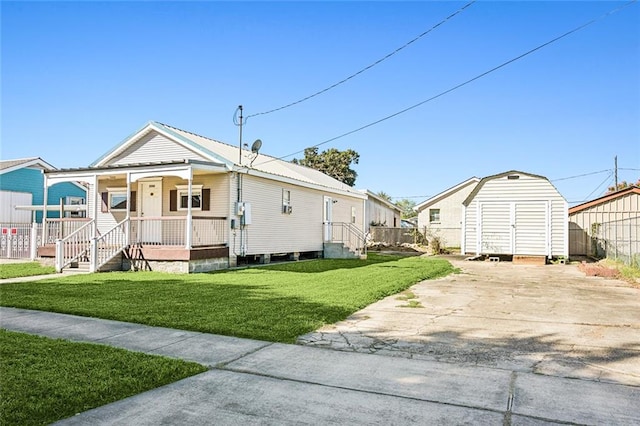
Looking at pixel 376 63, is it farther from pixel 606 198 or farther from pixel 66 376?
pixel 606 198

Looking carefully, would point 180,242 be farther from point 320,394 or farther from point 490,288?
point 320,394

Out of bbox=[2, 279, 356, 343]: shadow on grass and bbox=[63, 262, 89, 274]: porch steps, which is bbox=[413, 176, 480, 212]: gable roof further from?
bbox=[2, 279, 356, 343]: shadow on grass

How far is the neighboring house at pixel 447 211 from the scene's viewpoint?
102ft

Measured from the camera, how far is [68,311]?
720 cm

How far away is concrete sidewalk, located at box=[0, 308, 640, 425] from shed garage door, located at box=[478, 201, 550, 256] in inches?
673

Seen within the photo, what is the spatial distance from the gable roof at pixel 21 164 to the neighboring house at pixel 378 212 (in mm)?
19607

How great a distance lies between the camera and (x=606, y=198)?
2338 cm

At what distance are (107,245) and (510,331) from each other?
496 inches

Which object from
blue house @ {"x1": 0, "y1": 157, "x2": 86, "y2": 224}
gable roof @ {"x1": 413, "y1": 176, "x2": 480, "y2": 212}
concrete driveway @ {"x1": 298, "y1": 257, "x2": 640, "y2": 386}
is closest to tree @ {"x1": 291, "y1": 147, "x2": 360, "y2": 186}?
gable roof @ {"x1": 413, "y1": 176, "x2": 480, "y2": 212}

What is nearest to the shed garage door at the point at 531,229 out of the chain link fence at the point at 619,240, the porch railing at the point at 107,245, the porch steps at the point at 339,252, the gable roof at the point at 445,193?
the chain link fence at the point at 619,240

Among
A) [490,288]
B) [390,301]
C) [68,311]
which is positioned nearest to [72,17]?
[68,311]

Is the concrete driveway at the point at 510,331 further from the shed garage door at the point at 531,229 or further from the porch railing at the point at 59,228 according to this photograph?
the porch railing at the point at 59,228

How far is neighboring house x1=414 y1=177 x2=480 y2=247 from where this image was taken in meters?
31.1

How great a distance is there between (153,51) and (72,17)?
2.92 m
